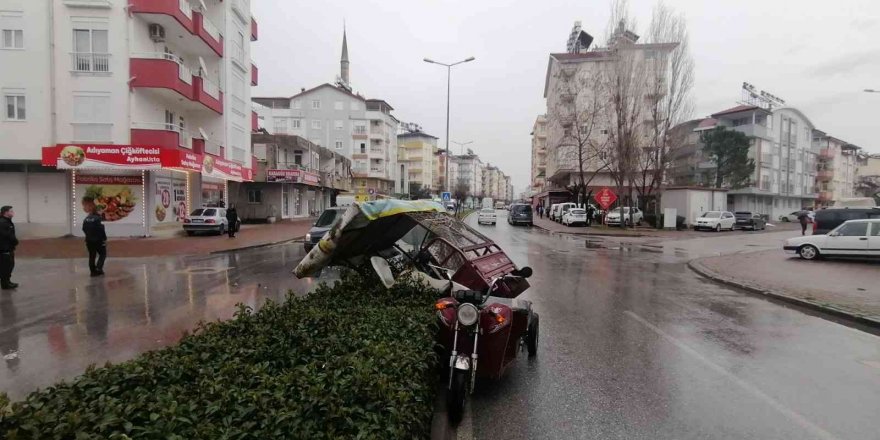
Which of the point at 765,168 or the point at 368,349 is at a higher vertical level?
the point at 765,168

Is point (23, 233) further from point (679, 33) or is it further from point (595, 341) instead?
point (679, 33)

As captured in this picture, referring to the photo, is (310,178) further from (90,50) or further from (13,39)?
(13,39)

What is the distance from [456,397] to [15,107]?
2739cm

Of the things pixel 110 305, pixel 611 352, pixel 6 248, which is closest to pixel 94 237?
pixel 6 248

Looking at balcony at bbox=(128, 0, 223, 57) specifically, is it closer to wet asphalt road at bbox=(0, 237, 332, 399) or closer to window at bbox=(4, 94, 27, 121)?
window at bbox=(4, 94, 27, 121)

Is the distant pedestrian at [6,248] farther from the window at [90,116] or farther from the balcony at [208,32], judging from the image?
the balcony at [208,32]

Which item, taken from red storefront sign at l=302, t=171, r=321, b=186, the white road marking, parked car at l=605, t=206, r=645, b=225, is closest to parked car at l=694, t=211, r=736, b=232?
parked car at l=605, t=206, r=645, b=225

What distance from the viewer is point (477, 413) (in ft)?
14.2

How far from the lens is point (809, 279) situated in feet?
41.7

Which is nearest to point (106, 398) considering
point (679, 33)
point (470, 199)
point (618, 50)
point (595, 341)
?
point (595, 341)

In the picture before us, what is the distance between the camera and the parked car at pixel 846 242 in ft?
52.4

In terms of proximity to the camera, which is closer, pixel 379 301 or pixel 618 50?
pixel 379 301

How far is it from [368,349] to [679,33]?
3668 centimetres

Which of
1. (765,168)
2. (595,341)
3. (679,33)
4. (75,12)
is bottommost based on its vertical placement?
(595,341)
